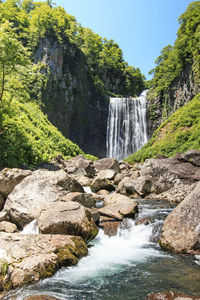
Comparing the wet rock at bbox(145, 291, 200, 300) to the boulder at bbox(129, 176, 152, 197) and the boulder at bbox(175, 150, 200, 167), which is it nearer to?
the boulder at bbox(129, 176, 152, 197)

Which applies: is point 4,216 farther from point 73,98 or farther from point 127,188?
point 73,98

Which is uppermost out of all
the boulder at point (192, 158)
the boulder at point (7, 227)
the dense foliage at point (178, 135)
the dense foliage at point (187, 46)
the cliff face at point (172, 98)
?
the dense foliage at point (187, 46)

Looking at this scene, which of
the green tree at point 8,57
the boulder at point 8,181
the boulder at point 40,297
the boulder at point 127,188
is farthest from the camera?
the green tree at point 8,57

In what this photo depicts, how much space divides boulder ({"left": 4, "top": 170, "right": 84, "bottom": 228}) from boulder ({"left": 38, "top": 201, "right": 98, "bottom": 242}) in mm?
1344

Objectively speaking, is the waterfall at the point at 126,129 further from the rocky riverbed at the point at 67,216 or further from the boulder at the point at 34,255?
the boulder at the point at 34,255

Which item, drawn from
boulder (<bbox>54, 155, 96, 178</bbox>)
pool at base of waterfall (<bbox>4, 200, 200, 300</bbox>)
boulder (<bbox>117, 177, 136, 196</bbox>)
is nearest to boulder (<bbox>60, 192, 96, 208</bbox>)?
pool at base of waterfall (<bbox>4, 200, 200, 300</bbox>)

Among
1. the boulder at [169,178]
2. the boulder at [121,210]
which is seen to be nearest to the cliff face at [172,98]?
the boulder at [169,178]

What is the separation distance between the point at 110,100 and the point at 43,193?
40486 mm

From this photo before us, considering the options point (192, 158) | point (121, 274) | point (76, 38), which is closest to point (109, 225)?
point (121, 274)

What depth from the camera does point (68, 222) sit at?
6.96 meters

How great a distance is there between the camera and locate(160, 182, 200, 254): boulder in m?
6.52

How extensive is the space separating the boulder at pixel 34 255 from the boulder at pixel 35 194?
242 cm

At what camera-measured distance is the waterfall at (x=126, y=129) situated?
41312 millimetres

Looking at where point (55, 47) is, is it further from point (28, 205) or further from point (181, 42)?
point (28, 205)
